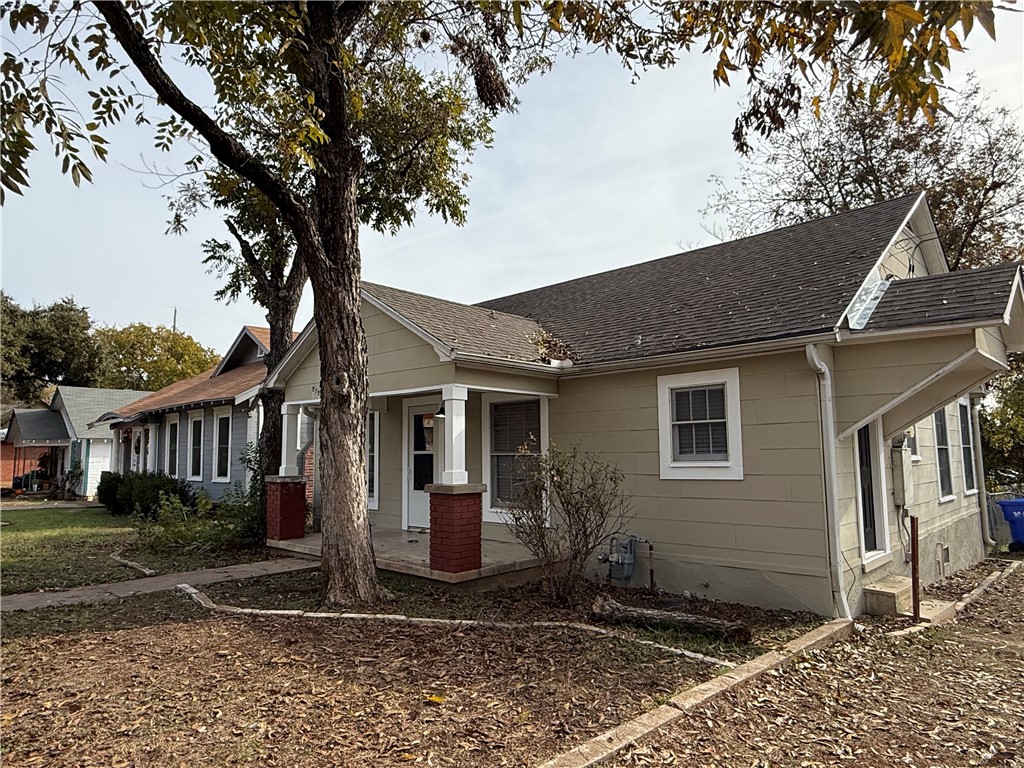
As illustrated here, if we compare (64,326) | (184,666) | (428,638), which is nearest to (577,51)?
(428,638)

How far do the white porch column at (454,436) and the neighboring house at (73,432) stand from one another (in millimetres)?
22984

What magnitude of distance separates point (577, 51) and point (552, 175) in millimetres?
3021

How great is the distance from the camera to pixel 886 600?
22.1 feet

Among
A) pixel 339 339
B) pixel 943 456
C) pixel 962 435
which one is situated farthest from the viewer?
pixel 962 435

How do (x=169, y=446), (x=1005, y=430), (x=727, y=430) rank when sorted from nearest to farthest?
(x=727, y=430), (x=1005, y=430), (x=169, y=446)

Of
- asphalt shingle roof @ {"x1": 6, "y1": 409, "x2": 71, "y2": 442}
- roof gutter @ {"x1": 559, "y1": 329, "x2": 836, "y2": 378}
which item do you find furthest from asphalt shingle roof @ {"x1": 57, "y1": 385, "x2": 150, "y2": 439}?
roof gutter @ {"x1": 559, "y1": 329, "x2": 836, "y2": 378}

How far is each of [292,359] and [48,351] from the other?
40654 mm

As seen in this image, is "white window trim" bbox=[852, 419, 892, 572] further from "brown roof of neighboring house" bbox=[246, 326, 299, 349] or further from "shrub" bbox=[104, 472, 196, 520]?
"brown roof of neighboring house" bbox=[246, 326, 299, 349]

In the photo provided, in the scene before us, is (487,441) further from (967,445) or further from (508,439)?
(967,445)

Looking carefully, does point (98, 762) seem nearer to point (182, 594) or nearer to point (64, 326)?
point (182, 594)

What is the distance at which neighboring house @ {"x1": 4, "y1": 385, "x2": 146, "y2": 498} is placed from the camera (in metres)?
25.5

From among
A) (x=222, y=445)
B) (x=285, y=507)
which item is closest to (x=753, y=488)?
(x=285, y=507)

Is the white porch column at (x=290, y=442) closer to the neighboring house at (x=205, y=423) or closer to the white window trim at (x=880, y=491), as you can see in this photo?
the neighboring house at (x=205, y=423)

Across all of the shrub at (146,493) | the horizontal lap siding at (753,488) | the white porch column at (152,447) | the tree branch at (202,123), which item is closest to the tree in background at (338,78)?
the tree branch at (202,123)
